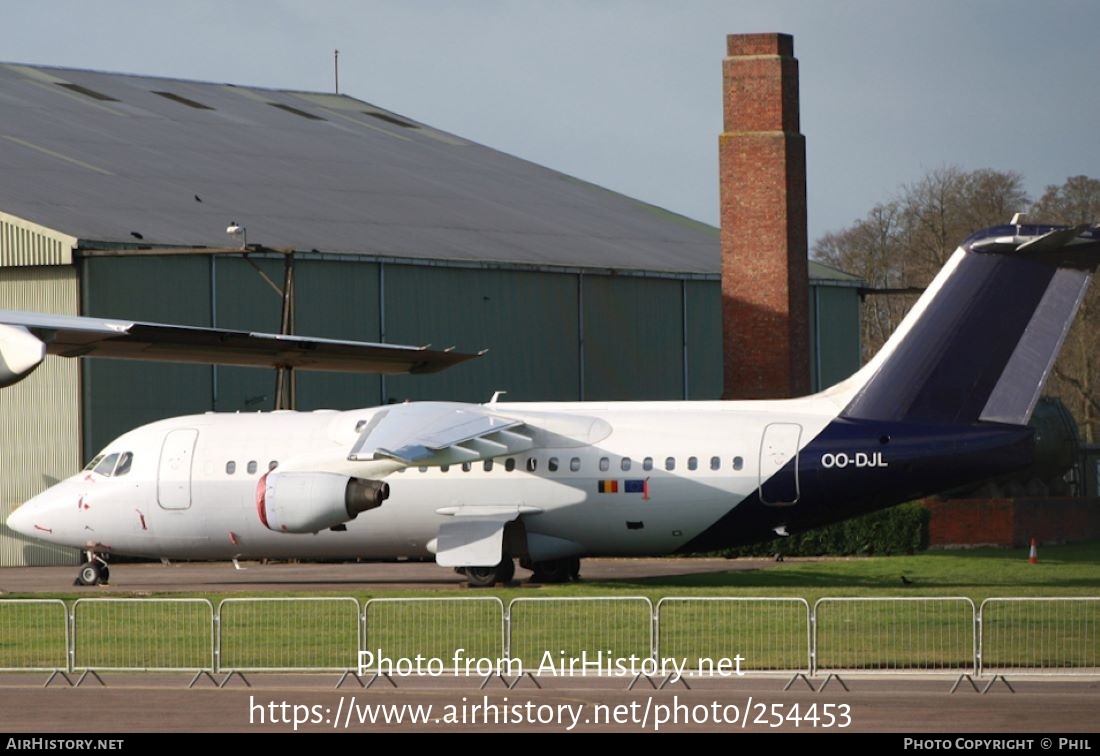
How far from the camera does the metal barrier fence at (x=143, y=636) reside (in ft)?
70.8

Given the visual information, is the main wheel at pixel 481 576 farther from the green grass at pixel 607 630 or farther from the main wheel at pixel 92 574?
the main wheel at pixel 92 574

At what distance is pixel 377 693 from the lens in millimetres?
18578

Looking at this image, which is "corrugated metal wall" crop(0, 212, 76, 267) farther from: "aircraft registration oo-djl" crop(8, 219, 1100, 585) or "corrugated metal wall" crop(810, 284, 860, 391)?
"corrugated metal wall" crop(810, 284, 860, 391)

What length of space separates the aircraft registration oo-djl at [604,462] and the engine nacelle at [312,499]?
0.11 ft

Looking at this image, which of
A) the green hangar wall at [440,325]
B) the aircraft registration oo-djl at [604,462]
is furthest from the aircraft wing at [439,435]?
the green hangar wall at [440,325]

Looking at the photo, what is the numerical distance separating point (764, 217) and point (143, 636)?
1109 inches

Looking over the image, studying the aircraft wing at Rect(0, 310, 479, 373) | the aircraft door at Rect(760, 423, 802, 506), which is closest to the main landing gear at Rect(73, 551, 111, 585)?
the aircraft wing at Rect(0, 310, 479, 373)

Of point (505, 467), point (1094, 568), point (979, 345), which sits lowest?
point (1094, 568)

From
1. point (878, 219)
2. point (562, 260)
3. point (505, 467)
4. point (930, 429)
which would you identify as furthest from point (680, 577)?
point (878, 219)

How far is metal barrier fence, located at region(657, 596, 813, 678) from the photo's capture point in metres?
20.6

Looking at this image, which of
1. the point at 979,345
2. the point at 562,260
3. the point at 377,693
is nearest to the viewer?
the point at 377,693

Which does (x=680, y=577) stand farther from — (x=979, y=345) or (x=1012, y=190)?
(x=1012, y=190)

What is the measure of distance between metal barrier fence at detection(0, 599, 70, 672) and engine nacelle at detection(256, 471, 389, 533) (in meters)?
4.54

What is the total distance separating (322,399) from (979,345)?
70.1ft
